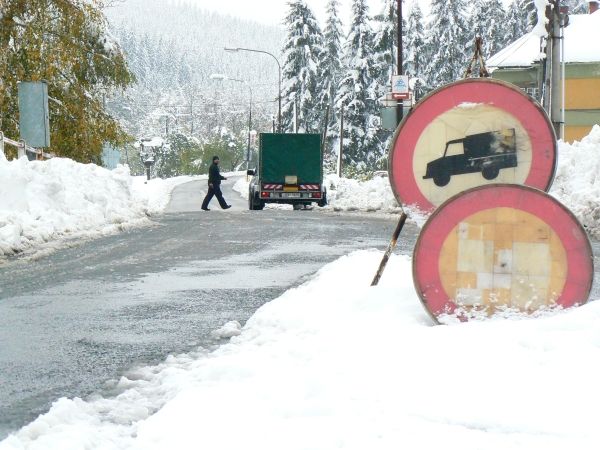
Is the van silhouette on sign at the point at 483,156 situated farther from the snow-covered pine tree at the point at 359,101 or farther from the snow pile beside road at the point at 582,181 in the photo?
the snow-covered pine tree at the point at 359,101

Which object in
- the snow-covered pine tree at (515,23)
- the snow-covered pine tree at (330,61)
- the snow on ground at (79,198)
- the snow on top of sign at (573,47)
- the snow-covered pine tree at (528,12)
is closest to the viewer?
the snow on ground at (79,198)

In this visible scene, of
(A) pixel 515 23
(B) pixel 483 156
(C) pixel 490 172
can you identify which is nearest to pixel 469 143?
(B) pixel 483 156

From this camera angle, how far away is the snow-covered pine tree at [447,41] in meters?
72.5

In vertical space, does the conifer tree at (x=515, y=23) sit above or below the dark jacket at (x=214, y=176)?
above

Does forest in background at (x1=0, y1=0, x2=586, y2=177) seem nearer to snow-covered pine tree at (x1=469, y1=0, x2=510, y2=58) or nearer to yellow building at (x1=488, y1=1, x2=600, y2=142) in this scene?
snow-covered pine tree at (x1=469, y1=0, x2=510, y2=58)

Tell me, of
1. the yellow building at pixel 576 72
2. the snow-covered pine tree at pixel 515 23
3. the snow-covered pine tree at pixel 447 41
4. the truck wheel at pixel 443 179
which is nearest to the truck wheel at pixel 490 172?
the truck wheel at pixel 443 179

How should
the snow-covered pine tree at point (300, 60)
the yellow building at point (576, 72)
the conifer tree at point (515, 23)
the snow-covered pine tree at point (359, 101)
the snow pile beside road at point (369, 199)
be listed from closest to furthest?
1. the snow pile beside road at point (369, 199)
2. the yellow building at point (576, 72)
3. the snow-covered pine tree at point (359, 101)
4. the snow-covered pine tree at point (300, 60)
5. the conifer tree at point (515, 23)

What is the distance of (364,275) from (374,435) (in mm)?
3816

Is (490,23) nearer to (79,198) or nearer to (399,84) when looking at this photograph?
(399,84)

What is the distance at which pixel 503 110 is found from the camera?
16.6 ft

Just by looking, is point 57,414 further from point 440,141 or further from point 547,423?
point 440,141

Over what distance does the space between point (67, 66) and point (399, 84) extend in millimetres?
10326

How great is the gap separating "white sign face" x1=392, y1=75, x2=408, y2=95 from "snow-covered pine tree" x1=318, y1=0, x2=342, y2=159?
1709 inches

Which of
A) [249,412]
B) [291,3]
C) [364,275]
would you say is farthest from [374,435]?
[291,3]
